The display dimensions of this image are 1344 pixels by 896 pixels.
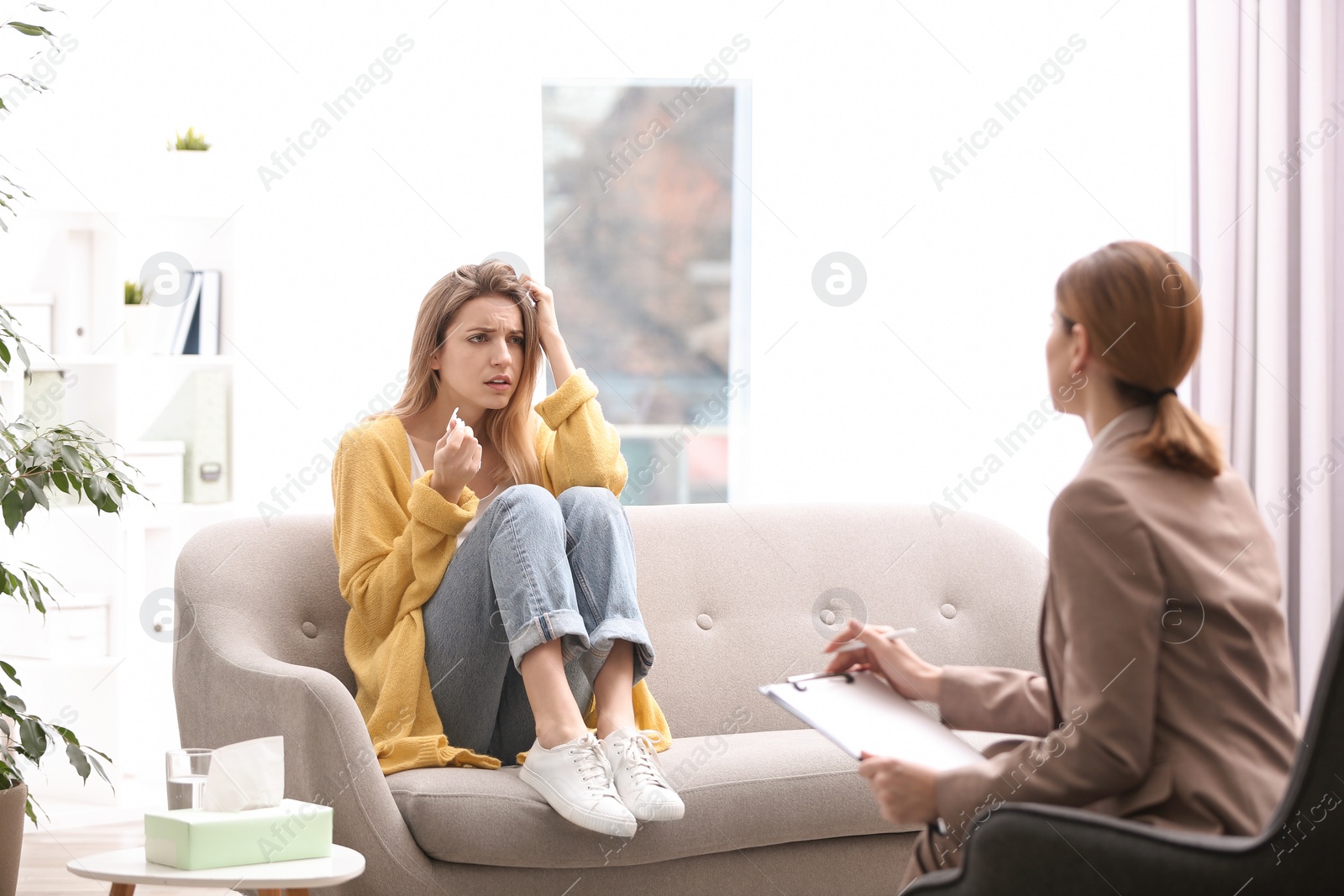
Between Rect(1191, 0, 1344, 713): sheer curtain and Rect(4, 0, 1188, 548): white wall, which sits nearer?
Rect(1191, 0, 1344, 713): sheer curtain

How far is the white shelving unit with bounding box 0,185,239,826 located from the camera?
126 inches

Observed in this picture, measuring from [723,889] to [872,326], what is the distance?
2.07 m

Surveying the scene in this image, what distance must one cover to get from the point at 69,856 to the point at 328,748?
4.73 feet

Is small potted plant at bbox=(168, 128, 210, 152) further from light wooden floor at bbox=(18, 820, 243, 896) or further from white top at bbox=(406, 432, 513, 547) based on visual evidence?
light wooden floor at bbox=(18, 820, 243, 896)

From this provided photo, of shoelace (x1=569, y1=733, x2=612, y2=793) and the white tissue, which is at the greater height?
the white tissue

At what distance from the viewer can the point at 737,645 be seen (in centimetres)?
240

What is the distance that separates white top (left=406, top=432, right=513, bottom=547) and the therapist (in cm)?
114

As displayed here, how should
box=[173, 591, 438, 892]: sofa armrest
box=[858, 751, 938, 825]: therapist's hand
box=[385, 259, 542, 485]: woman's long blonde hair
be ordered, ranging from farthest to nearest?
box=[385, 259, 542, 485]: woman's long blonde hair → box=[173, 591, 438, 892]: sofa armrest → box=[858, 751, 938, 825]: therapist's hand

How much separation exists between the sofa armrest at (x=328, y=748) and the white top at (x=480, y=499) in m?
0.39

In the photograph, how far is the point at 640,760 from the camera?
1.85m

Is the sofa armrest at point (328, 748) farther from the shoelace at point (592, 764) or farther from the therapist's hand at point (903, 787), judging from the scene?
the therapist's hand at point (903, 787)

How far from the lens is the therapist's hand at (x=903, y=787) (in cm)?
115

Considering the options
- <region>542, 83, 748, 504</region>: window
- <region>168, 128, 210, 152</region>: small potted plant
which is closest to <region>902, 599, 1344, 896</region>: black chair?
<region>542, 83, 748, 504</region>: window

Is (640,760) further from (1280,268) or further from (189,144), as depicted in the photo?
(189,144)
